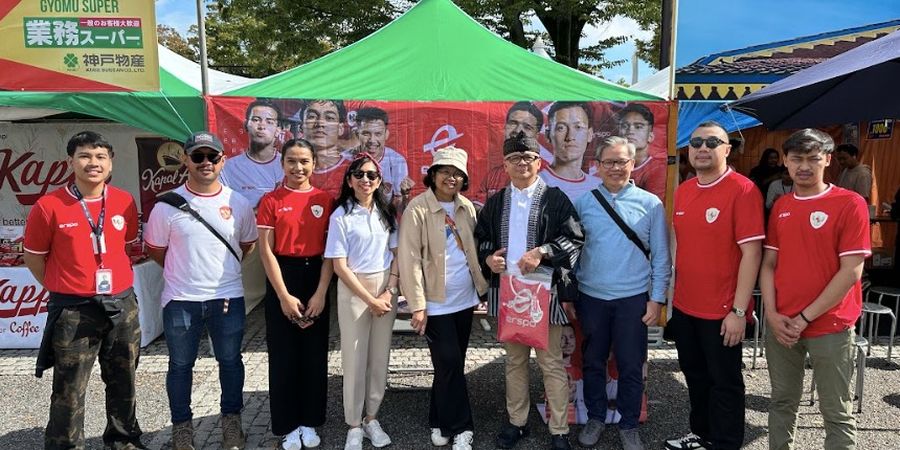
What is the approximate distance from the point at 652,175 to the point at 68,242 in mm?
3893

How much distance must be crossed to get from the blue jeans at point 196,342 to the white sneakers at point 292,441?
1.17ft

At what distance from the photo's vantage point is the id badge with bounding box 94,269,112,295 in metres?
2.88

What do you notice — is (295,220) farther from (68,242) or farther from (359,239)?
(68,242)

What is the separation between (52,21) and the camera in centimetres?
412

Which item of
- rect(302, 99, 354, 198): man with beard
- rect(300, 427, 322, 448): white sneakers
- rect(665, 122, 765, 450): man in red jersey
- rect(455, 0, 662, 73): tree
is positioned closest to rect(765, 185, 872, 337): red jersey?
rect(665, 122, 765, 450): man in red jersey

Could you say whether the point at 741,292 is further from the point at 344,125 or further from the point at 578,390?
the point at 344,125

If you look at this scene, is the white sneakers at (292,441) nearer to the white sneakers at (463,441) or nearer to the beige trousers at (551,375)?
the white sneakers at (463,441)

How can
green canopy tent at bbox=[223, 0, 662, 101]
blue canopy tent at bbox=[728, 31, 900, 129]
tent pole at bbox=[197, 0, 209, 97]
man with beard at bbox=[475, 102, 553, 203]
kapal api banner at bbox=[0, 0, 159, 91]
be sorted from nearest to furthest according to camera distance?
blue canopy tent at bbox=[728, 31, 900, 129]
kapal api banner at bbox=[0, 0, 159, 91]
tent pole at bbox=[197, 0, 209, 97]
man with beard at bbox=[475, 102, 553, 203]
green canopy tent at bbox=[223, 0, 662, 101]

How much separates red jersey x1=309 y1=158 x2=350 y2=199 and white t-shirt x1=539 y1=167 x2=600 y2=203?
5.20 feet

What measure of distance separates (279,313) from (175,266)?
1.94ft

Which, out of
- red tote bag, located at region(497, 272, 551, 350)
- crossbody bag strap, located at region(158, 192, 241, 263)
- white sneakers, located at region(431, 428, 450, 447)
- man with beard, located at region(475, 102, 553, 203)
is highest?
man with beard, located at region(475, 102, 553, 203)

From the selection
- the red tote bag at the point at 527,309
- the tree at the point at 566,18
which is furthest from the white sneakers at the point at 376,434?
the tree at the point at 566,18

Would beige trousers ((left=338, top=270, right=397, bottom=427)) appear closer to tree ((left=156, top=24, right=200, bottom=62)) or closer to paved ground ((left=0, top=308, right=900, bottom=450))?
paved ground ((left=0, top=308, right=900, bottom=450))

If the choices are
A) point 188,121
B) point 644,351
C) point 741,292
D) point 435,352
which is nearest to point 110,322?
point 435,352
